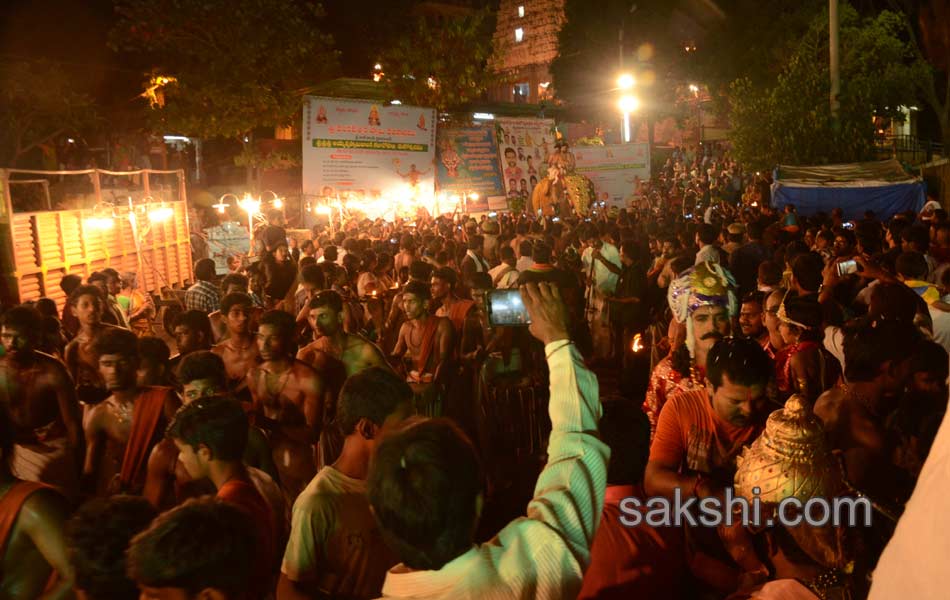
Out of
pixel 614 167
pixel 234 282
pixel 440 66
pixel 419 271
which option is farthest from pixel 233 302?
pixel 440 66

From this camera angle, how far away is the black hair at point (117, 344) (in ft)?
14.4

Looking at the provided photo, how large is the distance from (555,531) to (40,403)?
3935 millimetres

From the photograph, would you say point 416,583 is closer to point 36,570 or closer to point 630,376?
point 36,570

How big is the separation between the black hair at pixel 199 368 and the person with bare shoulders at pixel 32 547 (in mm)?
1547

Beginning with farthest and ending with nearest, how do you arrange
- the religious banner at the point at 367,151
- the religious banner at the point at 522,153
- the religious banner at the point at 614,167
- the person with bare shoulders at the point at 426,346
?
the religious banner at the point at 522,153 → the religious banner at the point at 614,167 → the religious banner at the point at 367,151 → the person with bare shoulders at the point at 426,346

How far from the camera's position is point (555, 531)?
6.16 ft

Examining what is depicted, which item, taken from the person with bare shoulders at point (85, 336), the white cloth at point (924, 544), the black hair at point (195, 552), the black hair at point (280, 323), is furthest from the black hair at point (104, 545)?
the person with bare shoulders at point (85, 336)

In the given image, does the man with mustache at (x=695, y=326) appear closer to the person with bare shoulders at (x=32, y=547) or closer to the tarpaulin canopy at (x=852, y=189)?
the person with bare shoulders at (x=32, y=547)

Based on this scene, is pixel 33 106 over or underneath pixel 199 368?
over

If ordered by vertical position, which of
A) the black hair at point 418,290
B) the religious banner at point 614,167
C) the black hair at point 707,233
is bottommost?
the black hair at point 418,290

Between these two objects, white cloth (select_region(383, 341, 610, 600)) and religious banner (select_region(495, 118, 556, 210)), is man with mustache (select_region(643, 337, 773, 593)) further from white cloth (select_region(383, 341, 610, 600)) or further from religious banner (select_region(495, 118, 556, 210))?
religious banner (select_region(495, 118, 556, 210))

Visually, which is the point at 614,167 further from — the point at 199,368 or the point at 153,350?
the point at 199,368

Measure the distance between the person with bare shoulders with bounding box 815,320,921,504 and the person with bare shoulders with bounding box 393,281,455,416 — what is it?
331cm

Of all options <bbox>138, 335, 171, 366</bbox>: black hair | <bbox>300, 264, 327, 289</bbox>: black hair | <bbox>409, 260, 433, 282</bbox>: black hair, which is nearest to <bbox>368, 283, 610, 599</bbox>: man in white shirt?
<bbox>138, 335, 171, 366</bbox>: black hair
